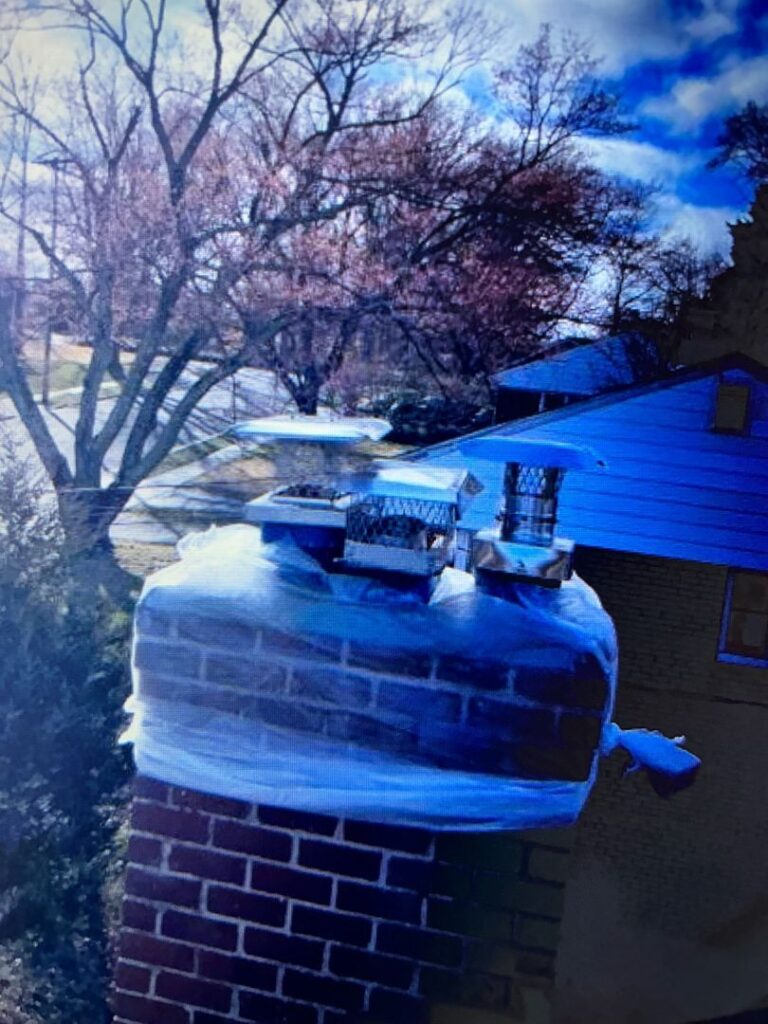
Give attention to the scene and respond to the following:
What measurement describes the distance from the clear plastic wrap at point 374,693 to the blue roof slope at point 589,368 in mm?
286

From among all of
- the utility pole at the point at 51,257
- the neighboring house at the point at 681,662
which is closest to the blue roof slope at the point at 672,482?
the neighboring house at the point at 681,662

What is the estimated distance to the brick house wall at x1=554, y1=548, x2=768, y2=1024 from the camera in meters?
0.93

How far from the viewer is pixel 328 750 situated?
79 cm

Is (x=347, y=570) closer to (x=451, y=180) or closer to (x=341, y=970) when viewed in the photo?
(x=341, y=970)

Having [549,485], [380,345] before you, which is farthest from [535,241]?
[549,485]

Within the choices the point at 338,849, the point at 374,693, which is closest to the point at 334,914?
the point at 338,849

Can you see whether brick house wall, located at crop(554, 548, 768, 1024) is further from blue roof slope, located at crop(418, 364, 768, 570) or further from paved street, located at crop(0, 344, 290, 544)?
paved street, located at crop(0, 344, 290, 544)

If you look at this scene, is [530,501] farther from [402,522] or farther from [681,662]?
[681,662]

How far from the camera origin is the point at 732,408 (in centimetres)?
94

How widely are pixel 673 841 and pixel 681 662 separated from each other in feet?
0.83

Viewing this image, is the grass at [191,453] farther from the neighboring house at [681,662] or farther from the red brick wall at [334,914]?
the red brick wall at [334,914]

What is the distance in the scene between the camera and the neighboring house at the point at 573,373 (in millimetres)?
968

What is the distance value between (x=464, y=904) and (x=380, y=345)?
677 millimetres

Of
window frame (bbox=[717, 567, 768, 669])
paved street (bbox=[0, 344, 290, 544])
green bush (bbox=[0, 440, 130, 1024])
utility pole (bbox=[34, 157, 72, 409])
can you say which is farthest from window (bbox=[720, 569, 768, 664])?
utility pole (bbox=[34, 157, 72, 409])
